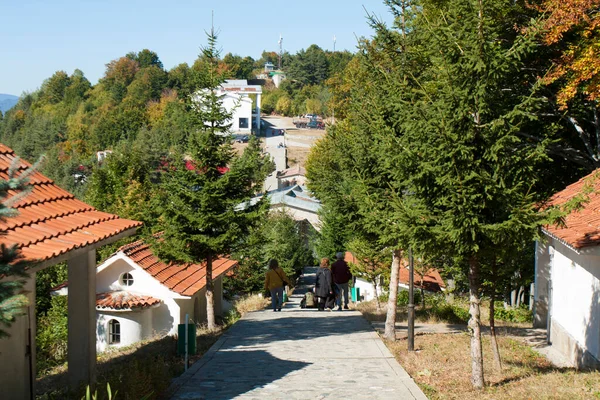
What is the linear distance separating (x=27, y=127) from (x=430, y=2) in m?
129

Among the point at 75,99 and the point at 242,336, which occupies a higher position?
the point at 75,99

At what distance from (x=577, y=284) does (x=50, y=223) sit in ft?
30.2

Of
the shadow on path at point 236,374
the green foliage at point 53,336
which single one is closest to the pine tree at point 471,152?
the shadow on path at point 236,374

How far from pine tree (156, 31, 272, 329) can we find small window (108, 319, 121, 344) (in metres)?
7.86

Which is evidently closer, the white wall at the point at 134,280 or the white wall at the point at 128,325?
the white wall at the point at 134,280

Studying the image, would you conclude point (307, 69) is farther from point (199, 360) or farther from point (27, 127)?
point (199, 360)

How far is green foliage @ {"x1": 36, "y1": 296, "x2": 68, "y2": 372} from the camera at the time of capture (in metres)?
19.8

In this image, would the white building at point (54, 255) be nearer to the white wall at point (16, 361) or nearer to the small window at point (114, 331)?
the white wall at point (16, 361)

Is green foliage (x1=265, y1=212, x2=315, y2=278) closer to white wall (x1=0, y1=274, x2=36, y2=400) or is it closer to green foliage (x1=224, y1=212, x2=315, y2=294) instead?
green foliage (x1=224, y1=212, x2=315, y2=294)

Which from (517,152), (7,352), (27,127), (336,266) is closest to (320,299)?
(336,266)

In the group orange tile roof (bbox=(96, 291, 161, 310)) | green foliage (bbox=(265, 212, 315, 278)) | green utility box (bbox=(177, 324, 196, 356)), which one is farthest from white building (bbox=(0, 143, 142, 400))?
green foliage (bbox=(265, 212, 315, 278))

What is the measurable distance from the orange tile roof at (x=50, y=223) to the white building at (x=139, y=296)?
44.2 feet

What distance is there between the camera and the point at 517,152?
9805 millimetres

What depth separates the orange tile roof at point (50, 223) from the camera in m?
7.19
